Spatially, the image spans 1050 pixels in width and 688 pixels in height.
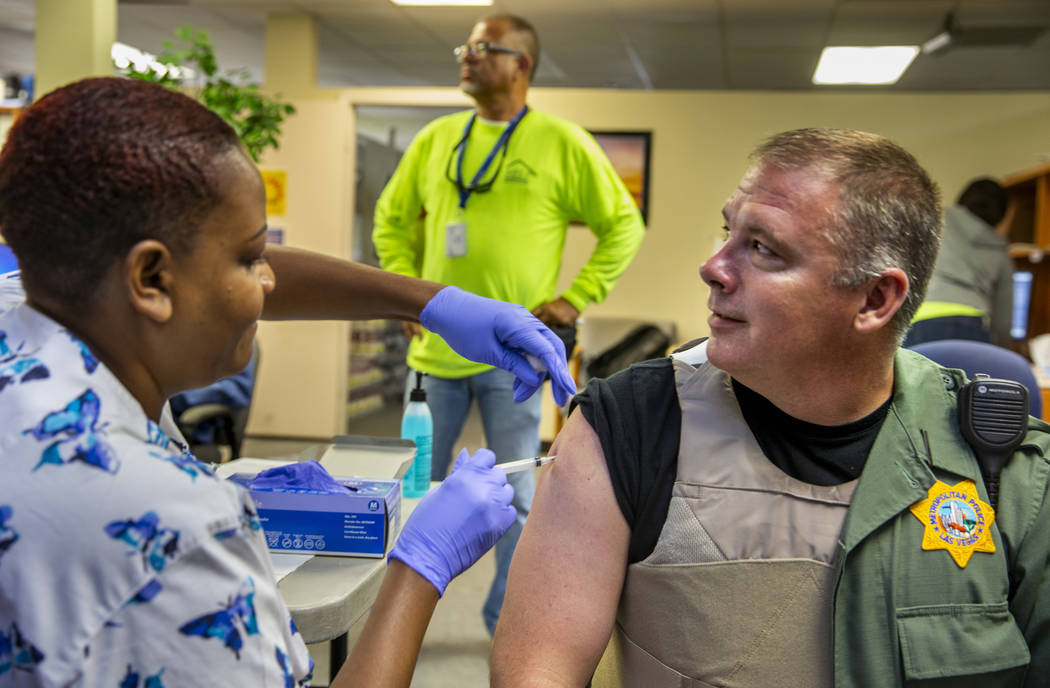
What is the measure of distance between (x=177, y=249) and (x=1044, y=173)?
5819mm

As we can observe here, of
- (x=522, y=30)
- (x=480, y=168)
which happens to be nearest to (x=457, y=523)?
(x=480, y=168)

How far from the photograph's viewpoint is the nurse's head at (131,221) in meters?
0.70

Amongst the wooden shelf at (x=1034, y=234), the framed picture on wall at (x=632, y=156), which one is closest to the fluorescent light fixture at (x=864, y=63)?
the wooden shelf at (x=1034, y=234)

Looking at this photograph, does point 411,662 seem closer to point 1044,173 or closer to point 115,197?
point 115,197

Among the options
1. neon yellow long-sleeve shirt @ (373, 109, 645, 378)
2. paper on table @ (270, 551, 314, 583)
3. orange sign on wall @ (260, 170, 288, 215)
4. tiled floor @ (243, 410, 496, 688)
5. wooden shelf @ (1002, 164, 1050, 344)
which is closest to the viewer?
paper on table @ (270, 551, 314, 583)

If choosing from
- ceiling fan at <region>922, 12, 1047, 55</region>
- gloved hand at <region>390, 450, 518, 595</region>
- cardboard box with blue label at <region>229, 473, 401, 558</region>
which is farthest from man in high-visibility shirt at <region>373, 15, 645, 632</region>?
ceiling fan at <region>922, 12, 1047, 55</region>

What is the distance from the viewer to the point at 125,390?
2.40 feet

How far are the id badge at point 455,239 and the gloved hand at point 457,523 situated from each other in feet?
5.26

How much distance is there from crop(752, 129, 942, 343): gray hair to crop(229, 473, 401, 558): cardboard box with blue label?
731mm

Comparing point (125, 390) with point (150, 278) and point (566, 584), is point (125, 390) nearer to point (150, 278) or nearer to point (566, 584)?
point (150, 278)

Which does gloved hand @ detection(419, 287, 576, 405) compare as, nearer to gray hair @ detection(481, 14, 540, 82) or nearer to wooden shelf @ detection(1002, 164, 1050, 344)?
gray hair @ detection(481, 14, 540, 82)

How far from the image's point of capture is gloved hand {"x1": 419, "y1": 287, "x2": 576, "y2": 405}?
1.52 m

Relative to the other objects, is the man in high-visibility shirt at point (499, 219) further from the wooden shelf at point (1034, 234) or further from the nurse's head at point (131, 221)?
the wooden shelf at point (1034, 234)

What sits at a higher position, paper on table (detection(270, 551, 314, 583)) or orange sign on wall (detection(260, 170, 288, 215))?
orange sign on wall (detection(260, 170, 288, 215))
